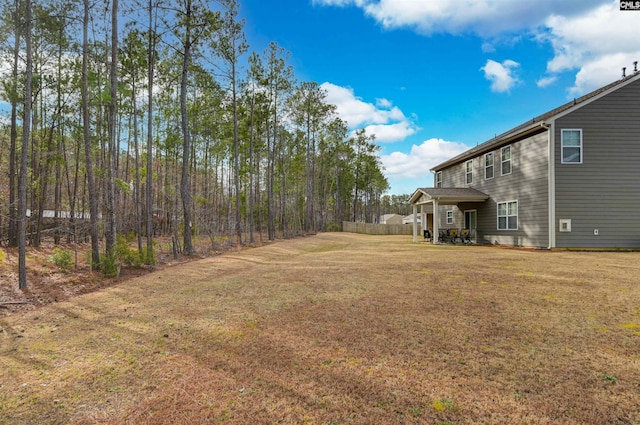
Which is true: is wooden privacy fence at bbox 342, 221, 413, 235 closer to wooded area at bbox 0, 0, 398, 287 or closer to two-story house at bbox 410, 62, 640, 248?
wooded area at bbox 0, 0, 398, 287

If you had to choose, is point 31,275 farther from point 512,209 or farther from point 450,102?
point 450,102

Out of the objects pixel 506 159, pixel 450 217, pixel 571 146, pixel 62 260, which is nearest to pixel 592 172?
pixel 571 146

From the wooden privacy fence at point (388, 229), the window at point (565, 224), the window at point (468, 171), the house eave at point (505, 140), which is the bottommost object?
the wooden privacy fence at point (388, 229)

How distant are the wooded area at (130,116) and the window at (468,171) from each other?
12848 millimetres

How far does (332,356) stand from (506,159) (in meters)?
15.6

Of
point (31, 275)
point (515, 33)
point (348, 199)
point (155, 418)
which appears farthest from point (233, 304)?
point (348, 199)

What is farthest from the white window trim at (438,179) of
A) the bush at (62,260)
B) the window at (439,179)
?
the bush at (62,260)

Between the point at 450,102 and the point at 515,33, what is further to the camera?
the point at 450,102

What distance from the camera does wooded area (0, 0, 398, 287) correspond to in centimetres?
912

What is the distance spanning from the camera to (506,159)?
50.1 feet

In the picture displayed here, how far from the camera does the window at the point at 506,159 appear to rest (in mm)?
15098

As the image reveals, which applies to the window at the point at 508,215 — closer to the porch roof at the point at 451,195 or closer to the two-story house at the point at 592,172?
the porch roof at the point at 451,195

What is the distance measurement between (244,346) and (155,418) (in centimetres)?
127

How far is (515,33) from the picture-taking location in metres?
14.0
